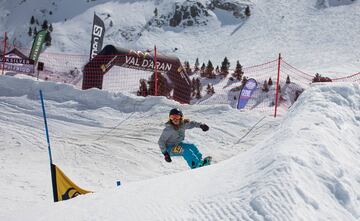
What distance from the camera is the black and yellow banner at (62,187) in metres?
6.84

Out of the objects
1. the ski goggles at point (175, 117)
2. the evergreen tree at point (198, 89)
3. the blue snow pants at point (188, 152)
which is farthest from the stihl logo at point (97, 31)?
the blue snow pants at point (188, 152)

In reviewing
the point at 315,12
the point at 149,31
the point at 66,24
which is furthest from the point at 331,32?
the point at 66,24

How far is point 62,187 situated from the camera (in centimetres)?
693

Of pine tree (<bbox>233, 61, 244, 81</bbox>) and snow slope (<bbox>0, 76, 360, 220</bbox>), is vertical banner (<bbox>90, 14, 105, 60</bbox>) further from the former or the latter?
snow slope (<bbox>0, 76, 360, 220</bbox>)

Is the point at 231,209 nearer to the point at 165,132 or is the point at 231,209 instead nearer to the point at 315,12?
the point at 165,132

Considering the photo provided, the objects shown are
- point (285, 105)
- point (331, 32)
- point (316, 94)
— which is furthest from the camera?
point (331, 32)

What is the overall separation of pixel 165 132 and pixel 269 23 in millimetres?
31496

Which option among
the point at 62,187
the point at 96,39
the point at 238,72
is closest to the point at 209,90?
the point at 238,72

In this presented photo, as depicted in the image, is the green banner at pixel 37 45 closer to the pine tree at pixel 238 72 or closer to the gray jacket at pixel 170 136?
the pine tree at pixel 238 72

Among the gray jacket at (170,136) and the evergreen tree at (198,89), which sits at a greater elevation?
the gray jacket at (170,136)

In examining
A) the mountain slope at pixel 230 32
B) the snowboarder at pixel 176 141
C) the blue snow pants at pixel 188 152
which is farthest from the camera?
the mountain slope at pixel 230 32

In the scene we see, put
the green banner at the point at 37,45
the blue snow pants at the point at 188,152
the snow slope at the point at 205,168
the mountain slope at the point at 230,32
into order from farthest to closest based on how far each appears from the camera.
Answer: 1. the mountain slope at the point at 230,32
2. the green banner at the point at 37,45
3. the blue snow pants at the point at 188,152
4. the snow slope at the point at 205,168

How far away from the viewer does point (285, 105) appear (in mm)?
18891

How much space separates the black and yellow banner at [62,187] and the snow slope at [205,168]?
0.56 meters
